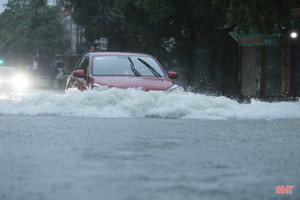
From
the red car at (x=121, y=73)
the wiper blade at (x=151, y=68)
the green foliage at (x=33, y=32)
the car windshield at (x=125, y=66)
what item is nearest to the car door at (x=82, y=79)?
the red car at (x=121, y=73)

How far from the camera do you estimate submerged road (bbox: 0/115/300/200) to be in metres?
4.35

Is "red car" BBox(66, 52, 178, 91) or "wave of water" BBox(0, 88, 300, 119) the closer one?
"wave of water" BBox(0, 88, 300, 119)

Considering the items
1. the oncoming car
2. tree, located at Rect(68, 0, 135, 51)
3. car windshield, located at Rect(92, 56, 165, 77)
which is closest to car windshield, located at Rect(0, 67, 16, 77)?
the oncoming car

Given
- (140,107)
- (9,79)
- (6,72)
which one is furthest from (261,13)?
(6,72)

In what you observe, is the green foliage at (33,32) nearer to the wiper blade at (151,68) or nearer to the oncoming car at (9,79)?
the oncoming car at (9,79)

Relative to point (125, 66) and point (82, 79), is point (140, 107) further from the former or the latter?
point (82, 79)

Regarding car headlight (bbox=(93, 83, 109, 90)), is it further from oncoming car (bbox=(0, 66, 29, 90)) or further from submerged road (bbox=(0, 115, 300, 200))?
oncoming car (bbox=(0, 66, 29, 90))

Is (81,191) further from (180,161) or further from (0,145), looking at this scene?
(0,145)

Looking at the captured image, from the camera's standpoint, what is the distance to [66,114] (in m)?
11.5

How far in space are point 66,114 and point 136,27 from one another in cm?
1715

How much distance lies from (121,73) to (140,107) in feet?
4.46

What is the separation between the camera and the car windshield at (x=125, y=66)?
12.7 m

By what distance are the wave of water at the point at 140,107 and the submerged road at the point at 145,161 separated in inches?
76.7

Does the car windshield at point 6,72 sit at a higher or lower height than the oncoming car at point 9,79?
higher
